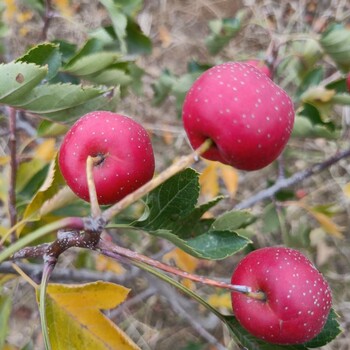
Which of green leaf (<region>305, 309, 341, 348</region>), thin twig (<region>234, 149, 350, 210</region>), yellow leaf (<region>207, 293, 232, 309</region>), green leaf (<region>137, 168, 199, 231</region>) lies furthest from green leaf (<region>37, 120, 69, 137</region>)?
yellow leaf (<region>207, 293, 232, 309</region>)

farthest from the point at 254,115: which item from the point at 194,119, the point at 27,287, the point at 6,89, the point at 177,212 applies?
the point at 27,287

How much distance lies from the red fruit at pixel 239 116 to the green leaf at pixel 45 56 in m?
0.33

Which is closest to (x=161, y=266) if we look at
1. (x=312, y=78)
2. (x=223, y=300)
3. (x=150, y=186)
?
(x=150, y=186)

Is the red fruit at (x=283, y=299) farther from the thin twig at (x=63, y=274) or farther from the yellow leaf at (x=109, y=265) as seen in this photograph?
the yellow leaf at (x=109, y=265)

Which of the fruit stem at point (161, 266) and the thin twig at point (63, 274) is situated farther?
the thin twig at point (63, 274)

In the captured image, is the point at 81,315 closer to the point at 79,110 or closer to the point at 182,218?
the point at 182,218

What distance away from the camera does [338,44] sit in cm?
134

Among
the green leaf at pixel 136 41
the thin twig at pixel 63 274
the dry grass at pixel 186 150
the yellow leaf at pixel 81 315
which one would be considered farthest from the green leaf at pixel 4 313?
the green leaf at pixel 136 41

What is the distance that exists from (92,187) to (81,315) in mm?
310

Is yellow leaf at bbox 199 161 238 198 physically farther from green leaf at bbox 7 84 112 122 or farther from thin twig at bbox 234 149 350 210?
green leaf at bbox 7 84 112 122

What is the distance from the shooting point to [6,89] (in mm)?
805

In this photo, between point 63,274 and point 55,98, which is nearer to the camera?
point 55,98

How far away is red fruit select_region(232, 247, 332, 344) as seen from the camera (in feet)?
2.38

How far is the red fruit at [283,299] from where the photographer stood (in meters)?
0.73
